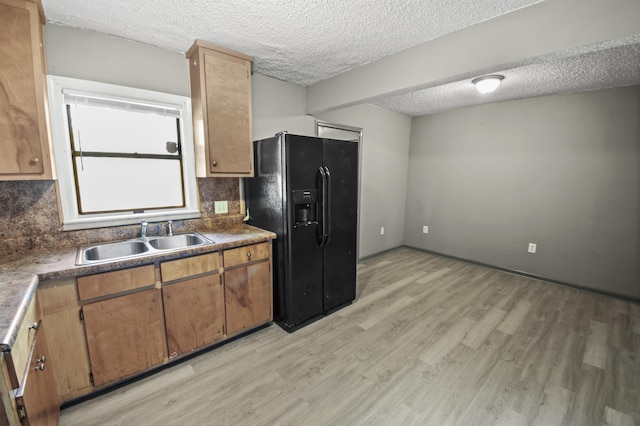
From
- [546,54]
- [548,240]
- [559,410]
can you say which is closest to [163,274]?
[559,410]

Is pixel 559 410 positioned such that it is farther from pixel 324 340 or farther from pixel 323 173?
pixel 323 173

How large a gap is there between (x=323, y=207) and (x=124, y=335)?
1687 millimetres

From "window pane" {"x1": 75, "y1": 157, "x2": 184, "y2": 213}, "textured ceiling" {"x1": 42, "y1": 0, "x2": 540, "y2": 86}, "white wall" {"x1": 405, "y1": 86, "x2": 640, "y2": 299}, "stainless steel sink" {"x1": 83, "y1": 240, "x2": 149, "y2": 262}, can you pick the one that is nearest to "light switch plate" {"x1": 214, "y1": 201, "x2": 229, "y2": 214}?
"window pane" {"x1": 75, "y1": 157, "x2": 184, "y2": 213}

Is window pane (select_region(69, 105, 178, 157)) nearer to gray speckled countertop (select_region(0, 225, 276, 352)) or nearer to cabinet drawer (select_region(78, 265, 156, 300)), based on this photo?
gray speckled countertop (select_region(0, 225, 276, 352))

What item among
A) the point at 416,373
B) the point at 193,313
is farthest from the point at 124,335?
the point at 416,373

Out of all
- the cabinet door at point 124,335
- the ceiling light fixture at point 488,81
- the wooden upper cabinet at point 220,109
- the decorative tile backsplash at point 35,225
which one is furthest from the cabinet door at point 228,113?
the ceiling light fixture at point 488,81

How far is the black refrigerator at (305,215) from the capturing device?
2229 mm

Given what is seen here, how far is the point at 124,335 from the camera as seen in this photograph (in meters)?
1.68

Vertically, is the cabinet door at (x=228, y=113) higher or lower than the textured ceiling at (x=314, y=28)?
lower

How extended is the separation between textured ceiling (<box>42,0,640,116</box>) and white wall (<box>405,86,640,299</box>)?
0.64 meters

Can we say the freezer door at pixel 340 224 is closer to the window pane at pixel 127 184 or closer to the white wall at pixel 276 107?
the white wall at pixel 276 107

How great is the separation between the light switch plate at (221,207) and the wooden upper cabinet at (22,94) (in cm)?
119

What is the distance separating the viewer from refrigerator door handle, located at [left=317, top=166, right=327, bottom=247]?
2.37 meters

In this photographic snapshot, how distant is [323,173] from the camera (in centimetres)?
237
